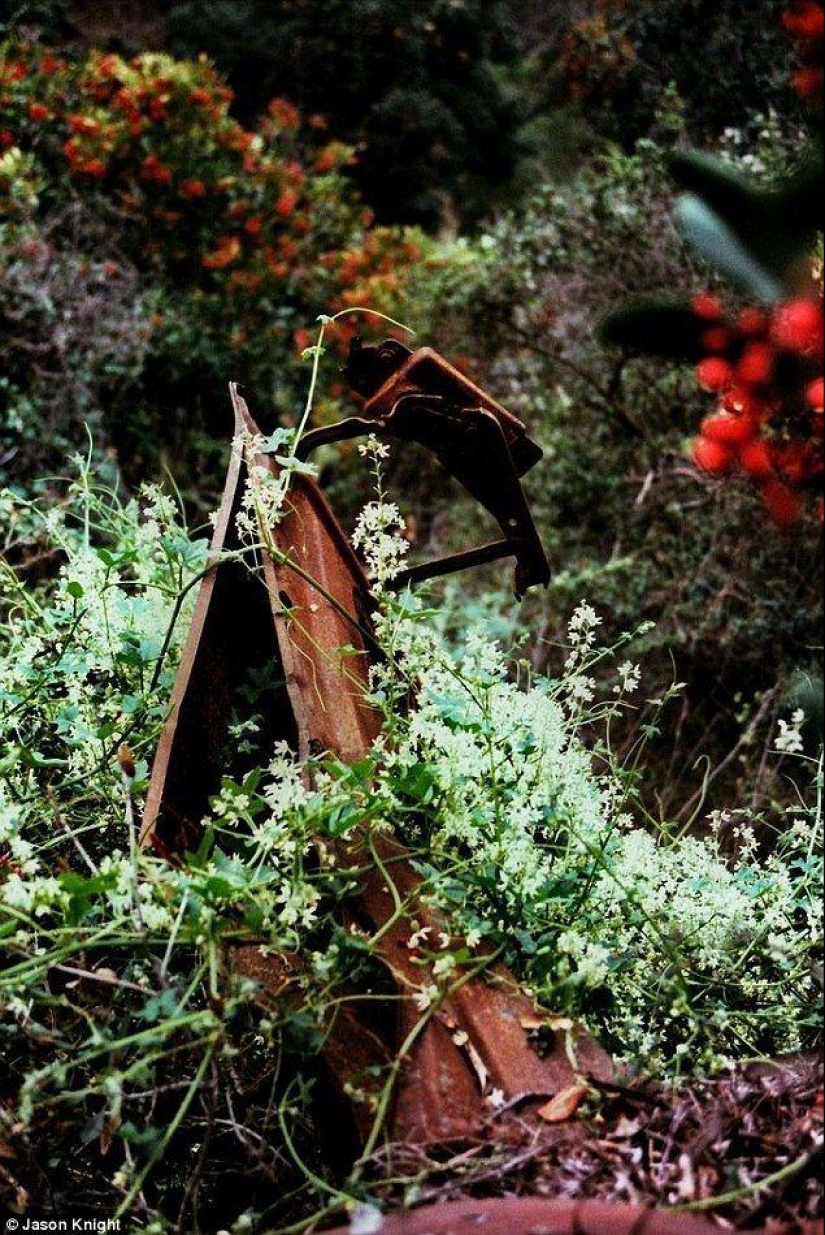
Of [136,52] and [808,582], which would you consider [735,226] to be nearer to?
[808,582]

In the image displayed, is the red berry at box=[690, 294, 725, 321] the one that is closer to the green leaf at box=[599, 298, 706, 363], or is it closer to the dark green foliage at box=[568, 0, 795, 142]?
the green leaf at box=[599, 298, 706, 363]

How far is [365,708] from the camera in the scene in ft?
6.72

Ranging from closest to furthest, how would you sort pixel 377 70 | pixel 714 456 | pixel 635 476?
A: pixel 714 456
pixel 635 476
pixel 377 70

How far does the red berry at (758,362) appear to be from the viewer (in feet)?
3.28

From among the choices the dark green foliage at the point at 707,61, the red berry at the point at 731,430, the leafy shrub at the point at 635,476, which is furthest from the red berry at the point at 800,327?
the dark green foliage at the point at 707,61

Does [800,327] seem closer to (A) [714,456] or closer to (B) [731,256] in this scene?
(B) [731,256]

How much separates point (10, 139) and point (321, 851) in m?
5.83

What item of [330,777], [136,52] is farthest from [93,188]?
[330,777]

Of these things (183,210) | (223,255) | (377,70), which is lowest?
(223,255)

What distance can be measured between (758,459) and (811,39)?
415 mm

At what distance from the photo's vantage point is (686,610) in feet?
15.0

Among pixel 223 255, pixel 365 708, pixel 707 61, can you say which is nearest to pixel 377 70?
pixel 707 61

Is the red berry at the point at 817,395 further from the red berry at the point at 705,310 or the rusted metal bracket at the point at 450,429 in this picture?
the rusted metal bracket at the point at 450,429

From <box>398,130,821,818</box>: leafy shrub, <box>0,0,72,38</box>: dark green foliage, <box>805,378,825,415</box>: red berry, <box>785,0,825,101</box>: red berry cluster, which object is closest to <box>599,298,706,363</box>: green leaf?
<box>805,378,825,415</box>: red berry
